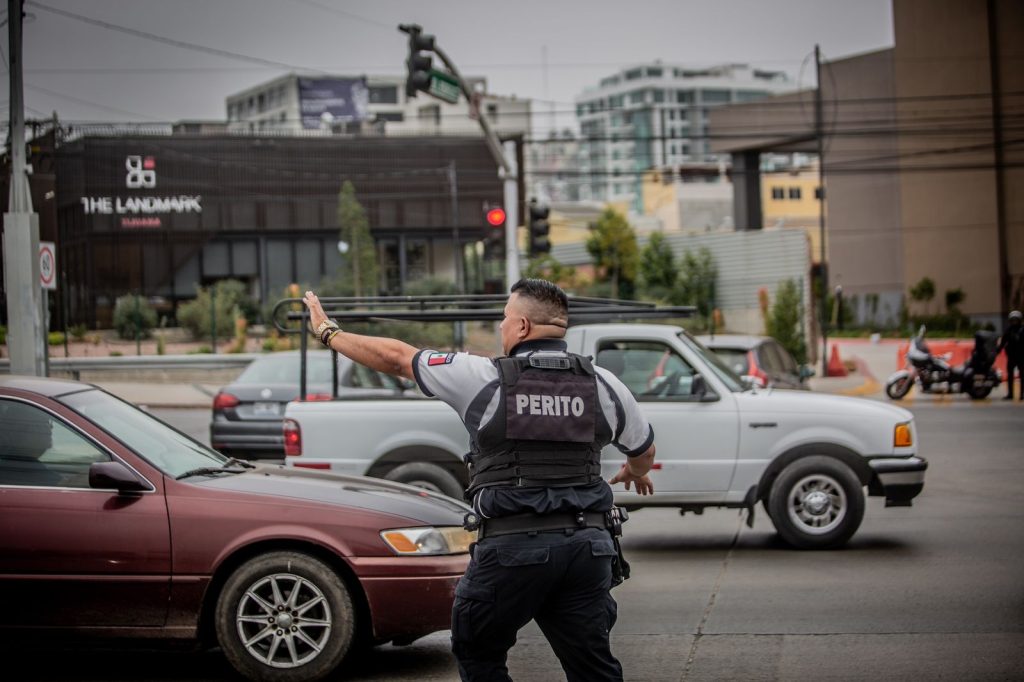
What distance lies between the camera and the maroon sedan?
5.49m

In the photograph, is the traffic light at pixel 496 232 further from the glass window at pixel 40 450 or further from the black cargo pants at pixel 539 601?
the black cargo pants at pixel 539 601

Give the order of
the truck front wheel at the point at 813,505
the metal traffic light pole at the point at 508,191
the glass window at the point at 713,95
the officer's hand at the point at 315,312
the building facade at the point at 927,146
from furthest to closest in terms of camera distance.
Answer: the glass window at the point at 713,95 → the building facade at the point at 927,146 → the metal traffic light pole at the point at 508,191 → the truck front wheel at the point at 813,505 → the officer's hand at the point at 315,312

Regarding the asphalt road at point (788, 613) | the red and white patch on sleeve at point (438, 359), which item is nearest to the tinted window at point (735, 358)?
the asphalt road at point (788, 613)

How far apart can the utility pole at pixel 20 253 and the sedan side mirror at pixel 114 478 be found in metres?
8.97

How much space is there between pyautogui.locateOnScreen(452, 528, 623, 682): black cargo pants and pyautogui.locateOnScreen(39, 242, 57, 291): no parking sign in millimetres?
11776

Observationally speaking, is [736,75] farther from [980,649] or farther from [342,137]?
[980,649]

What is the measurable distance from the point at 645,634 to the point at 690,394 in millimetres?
2909

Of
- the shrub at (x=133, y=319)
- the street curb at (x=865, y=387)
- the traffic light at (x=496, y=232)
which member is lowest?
the street curb at (x=865, y=387)

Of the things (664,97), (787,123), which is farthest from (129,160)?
(664,97)

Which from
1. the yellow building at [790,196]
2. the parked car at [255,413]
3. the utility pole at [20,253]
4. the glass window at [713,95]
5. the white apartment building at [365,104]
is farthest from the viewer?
the glass window at [713,95]

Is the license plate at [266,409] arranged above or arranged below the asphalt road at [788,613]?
above

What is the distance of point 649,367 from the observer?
9625mm

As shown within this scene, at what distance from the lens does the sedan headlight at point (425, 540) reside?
5609 mm

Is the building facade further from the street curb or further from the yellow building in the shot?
the yellow building
